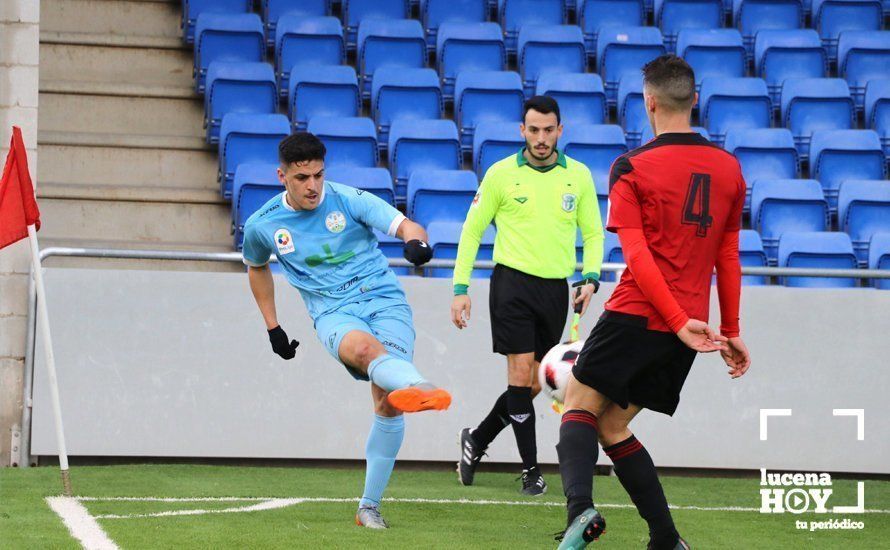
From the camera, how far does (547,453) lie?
362 inches

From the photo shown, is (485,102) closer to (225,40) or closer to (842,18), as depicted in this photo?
(225,40)

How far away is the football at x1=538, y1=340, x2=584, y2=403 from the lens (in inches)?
231

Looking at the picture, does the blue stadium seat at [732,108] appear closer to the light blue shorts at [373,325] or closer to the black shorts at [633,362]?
the light blue shorts at [373,325]

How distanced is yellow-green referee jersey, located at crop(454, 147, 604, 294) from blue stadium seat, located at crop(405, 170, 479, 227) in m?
3.11

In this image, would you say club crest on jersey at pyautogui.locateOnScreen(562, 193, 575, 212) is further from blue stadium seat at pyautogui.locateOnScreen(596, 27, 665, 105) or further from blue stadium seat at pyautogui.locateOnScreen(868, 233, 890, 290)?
blue stadium seat at pyautogui.locateOnScreen(596, 27, 665, 105)

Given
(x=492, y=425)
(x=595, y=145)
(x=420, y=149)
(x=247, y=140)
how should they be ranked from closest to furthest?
(x=492, y=425) → (x=247, y=140) → (x=420, y=149) → (x=595, y=145)

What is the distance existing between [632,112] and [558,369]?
736cm

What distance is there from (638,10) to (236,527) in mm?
9624

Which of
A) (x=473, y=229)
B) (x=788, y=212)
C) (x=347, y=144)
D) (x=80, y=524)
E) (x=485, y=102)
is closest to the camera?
(x=80, y=524)

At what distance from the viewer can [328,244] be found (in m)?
6.50

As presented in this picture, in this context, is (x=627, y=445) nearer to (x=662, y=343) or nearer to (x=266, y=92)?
(x=662, y=343)

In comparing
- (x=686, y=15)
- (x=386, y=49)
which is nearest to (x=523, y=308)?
(x=386, y=49)

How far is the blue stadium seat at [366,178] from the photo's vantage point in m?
11.0

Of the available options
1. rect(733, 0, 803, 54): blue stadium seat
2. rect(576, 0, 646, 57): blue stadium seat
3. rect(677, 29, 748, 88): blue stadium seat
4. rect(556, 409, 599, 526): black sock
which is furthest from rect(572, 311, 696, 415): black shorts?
rect(733, 0, 803, 54): blue stadium seat
